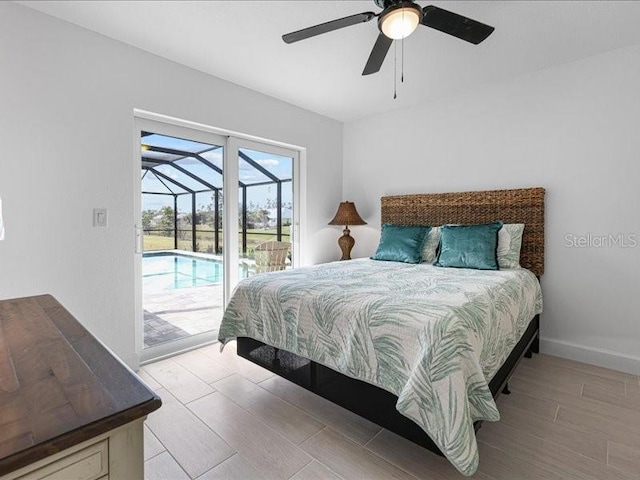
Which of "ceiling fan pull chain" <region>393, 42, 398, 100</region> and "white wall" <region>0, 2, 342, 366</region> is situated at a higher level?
"ceiling fan pull chain" <region>393, 42, 398, 100</region>

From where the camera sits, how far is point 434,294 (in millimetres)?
1851

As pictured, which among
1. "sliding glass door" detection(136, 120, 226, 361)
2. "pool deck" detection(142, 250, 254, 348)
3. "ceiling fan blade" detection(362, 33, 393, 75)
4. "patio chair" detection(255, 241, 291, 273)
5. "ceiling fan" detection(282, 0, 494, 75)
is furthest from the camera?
"patio chair" detection(255, 241, 291, 273)

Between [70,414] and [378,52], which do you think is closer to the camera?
[70,414]

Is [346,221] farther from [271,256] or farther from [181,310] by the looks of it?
[181,310]

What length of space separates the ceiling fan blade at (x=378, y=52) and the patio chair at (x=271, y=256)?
2008 mm

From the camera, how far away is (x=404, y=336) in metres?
1.49

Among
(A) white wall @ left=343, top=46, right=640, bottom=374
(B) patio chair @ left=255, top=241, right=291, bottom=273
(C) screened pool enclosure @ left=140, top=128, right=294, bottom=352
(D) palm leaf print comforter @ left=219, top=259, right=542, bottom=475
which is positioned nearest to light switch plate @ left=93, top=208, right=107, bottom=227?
(C) screened pool enclosure @ left=140, top=128, right=294, bottom=352

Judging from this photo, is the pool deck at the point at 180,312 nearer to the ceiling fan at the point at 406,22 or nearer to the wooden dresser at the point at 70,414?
the wooden dresser at the point at 70,414

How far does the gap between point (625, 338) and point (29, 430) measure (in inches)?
138

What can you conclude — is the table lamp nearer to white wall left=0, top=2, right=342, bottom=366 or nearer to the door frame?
the door frame

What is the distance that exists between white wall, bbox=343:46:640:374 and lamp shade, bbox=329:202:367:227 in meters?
0.98

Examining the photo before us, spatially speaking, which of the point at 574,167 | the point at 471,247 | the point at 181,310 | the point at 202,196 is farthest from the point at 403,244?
the point at 181,310

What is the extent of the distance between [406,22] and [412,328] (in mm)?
1504

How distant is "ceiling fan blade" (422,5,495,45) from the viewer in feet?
5.54
